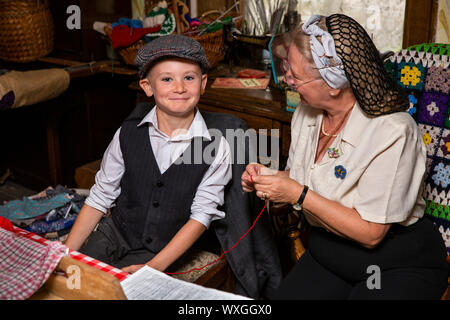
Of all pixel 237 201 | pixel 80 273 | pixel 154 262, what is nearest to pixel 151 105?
pixel 237 201

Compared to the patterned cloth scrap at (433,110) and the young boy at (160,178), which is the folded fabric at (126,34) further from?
the patterned cloth scrap at (433,110)

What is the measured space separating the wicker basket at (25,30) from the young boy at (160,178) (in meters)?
1.81

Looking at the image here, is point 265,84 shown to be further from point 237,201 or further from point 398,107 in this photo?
point 398,107

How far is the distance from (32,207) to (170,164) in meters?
1.09

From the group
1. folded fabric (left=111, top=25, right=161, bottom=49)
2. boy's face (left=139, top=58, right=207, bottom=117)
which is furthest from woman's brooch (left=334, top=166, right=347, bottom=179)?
folded fabric (left=111, top=25, right=161, bottom=49)

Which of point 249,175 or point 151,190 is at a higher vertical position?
point 249,175

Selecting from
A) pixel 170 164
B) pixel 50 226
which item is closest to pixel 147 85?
pixel 170 164

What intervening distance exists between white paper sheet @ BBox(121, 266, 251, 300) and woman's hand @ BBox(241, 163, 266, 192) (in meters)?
0.54

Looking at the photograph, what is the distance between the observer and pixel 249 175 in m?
1.87

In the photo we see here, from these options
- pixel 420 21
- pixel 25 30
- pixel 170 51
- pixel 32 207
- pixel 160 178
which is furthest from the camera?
pixel 25 30

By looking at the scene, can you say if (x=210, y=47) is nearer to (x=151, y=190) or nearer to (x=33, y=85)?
(x=33, y=85)

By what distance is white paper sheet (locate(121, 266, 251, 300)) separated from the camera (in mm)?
1343

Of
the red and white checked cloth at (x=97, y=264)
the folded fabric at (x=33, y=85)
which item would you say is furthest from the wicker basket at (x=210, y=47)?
Result: the red and white checked cloth at (x=97, y=264)
